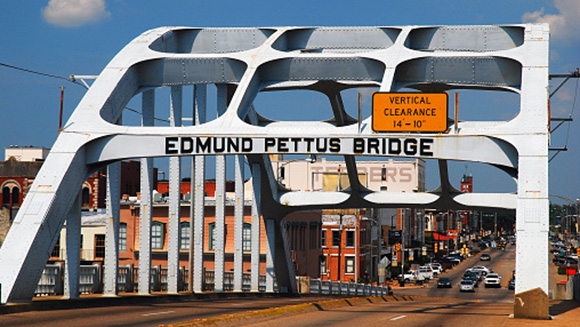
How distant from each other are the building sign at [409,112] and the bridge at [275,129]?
0.91 feet

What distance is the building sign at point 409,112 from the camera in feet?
77.4

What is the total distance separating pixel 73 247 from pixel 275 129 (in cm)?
736

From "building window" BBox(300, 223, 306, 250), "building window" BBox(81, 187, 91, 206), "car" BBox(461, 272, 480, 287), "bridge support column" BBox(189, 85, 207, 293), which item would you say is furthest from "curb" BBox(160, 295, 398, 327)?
"building window" BBox(81, 187, 91, 206)

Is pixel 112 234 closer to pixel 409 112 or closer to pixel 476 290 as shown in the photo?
Result: pixel 409 112

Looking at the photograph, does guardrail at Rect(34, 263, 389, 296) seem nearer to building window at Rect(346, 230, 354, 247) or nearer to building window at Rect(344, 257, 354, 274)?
building window at Rect(344, 257, 354, 274)

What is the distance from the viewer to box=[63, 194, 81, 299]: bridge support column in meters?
25.0

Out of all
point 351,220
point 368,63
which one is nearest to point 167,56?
point 368,63

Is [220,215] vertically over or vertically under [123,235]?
over

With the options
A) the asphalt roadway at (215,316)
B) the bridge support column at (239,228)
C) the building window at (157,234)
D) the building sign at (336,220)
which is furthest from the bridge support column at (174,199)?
the building sign at (336,220)

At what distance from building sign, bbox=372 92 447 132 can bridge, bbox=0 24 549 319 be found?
0.28m

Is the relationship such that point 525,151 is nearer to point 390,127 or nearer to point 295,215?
point 390,127

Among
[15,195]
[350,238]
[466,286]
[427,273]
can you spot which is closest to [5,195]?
[15,195]

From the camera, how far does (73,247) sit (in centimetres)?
2505

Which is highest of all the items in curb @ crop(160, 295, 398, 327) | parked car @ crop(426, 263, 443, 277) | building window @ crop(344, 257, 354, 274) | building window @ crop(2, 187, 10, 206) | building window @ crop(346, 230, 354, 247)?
building window @ crop(2, 187, 10, 206)
